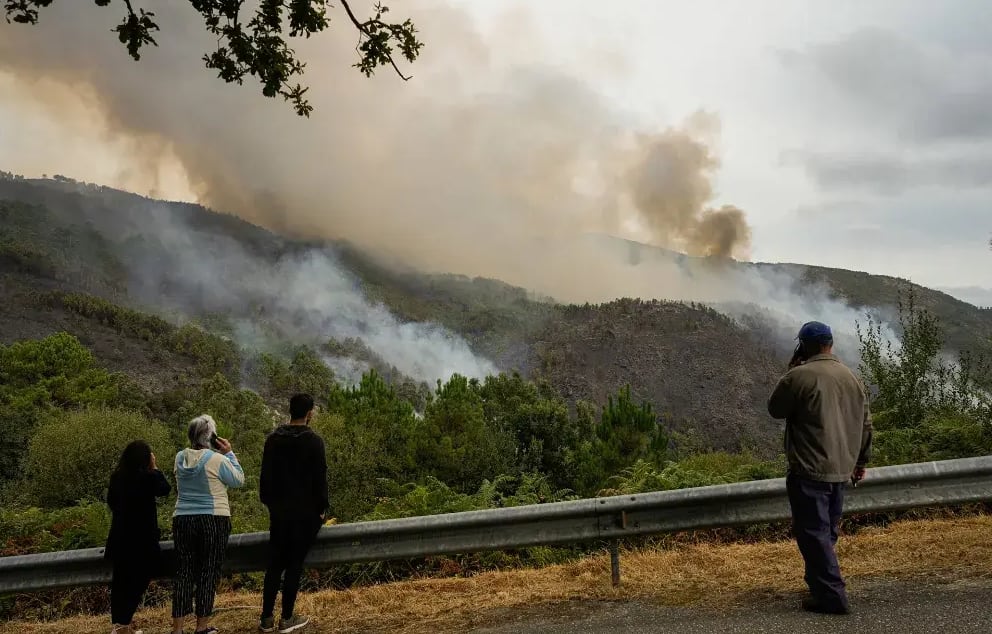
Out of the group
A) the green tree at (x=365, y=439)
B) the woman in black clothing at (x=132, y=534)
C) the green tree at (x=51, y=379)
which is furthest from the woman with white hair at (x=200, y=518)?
the green tree at (x=51, y=379)

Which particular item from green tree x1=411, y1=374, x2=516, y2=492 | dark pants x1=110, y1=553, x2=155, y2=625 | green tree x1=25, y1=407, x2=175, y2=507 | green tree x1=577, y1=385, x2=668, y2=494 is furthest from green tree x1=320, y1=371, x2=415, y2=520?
dark pants x1=110, y1=553, x2=155, y2=625

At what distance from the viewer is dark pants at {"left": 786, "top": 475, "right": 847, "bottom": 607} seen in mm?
4062

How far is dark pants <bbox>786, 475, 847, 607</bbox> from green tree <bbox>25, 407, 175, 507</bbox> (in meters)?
32.0

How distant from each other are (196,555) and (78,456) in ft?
111

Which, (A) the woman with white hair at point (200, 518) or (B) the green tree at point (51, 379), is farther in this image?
(B) the green tree at point (51, 379)

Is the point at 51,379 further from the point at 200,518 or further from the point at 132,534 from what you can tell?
the point at 200,518

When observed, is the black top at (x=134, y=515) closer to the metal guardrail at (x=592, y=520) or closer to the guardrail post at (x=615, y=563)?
the metal guardrail at (x=592, y=520)

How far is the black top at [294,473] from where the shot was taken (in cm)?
497

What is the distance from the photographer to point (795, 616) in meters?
4.04

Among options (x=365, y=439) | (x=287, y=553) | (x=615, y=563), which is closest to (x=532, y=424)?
(x=365, y=439)

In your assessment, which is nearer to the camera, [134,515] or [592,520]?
[592,520]

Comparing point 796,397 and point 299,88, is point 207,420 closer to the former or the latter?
point 299,88

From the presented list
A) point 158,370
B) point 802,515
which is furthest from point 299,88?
point 158,370

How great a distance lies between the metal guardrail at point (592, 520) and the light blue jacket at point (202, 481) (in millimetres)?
403
